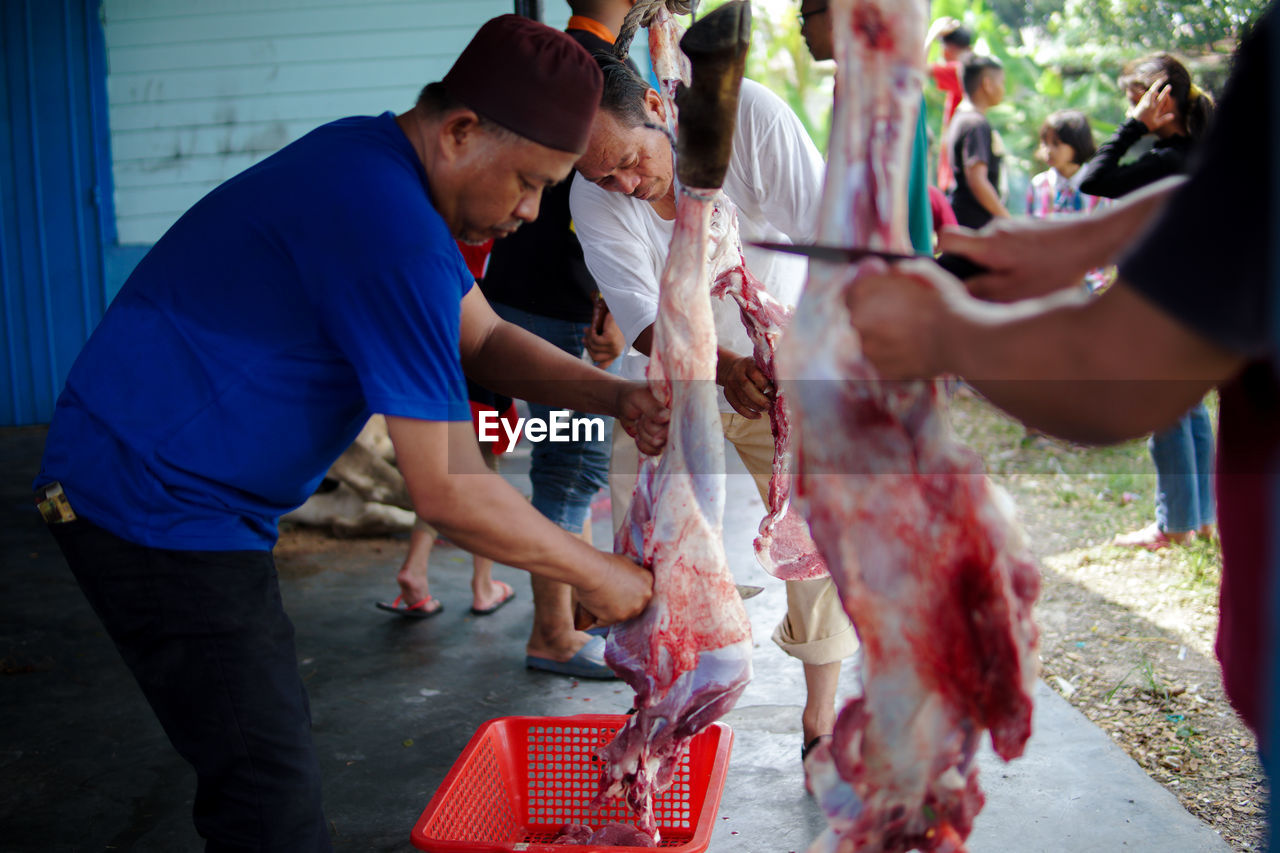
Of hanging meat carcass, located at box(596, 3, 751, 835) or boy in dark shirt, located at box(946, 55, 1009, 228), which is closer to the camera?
hanging meat carcass, located at box(596, 3, 751, 835)

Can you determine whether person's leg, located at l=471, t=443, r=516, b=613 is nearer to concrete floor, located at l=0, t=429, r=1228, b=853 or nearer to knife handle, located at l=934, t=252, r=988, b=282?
concrete floor, located at l=0, t=429, r=1228, b=853

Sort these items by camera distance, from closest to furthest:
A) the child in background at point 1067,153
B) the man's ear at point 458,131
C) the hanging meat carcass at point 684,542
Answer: the man's ear at point 458,131 → the hanging meat carcass at point 684,542 → the child in background at point 1067,153

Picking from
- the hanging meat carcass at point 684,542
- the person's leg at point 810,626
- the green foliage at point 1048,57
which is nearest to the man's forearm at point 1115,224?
the hanging meat carcass at point 684,542

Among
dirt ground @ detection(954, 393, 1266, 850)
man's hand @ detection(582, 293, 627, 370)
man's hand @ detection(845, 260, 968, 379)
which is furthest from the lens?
man's hand @ detection(582, 293, 627, 370)

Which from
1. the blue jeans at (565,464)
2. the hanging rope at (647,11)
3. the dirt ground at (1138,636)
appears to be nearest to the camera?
the hanging rope at (647,11)

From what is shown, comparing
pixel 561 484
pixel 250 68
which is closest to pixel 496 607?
pixel 561 484

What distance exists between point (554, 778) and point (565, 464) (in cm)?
138

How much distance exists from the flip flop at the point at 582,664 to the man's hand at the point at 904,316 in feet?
8.74

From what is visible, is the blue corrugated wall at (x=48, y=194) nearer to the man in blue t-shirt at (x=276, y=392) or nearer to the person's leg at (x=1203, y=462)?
the man in blue t-shirt at (x=276, y=392)

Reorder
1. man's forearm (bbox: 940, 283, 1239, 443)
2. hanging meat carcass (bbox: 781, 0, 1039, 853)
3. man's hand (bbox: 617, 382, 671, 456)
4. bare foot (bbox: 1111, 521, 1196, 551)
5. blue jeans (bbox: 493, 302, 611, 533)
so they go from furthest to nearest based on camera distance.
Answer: bare foot (bbox: 1111, 521, 1196, 551)
blue jeans (bbox: 493, 302, 611, 533)
man's hand (bbox: 617, 382, 671, 456)
hanging meat carcass (bbox: 781, 0, 1039, 853)
man's forearm (bbox: 940, 283, 1239, 443)

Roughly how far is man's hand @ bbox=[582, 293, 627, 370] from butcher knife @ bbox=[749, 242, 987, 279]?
81.5 inches

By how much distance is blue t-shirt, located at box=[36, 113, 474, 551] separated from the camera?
167cm

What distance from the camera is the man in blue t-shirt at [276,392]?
1.70 metres

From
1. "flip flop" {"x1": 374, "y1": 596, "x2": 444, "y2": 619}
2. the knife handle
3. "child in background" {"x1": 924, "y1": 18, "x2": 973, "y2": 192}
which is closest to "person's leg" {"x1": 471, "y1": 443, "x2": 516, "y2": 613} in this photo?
"flip flop" {"x1": 374, "y1": 596, "x2": 444, "y2": 619}
